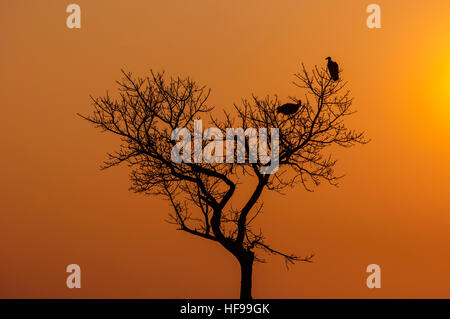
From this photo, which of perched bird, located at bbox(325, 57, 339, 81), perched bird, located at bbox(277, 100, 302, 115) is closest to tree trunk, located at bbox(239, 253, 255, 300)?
perched bird, located at bbox(277, 100, 302, 115)

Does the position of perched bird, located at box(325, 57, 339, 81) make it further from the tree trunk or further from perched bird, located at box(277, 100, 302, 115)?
the tree trunk

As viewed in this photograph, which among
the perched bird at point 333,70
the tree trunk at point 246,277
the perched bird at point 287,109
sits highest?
the perched bird at point 333,70

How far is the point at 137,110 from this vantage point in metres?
8.62

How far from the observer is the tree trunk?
341 inches

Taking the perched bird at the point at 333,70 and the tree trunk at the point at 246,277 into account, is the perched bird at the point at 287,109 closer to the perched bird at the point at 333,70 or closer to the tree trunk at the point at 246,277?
the perched bird at the point at 333,70

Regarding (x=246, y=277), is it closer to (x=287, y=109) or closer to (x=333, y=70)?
(x=287, y=109)

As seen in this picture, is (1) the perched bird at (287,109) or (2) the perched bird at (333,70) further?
(2) the perched bird at (333,70)

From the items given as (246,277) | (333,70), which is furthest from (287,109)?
(246,277)

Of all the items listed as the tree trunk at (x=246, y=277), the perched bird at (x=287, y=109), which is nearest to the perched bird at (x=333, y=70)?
the perched bird at (x=287, y=109)

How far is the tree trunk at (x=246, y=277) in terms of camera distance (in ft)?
28.4
